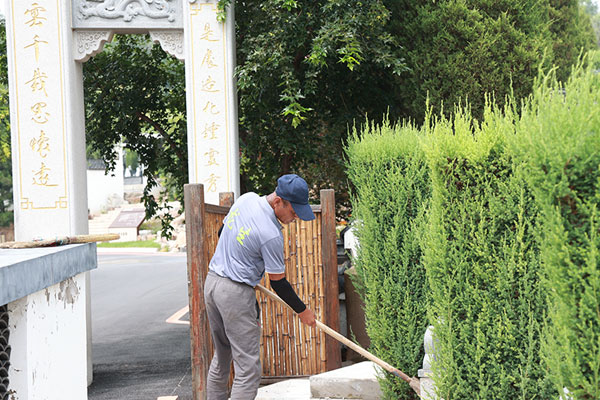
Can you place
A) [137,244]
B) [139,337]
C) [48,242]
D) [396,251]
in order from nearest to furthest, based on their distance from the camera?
[48,242] → [396,251] → [139,337] → [137,244]

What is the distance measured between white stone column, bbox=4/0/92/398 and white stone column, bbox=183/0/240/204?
1.39 meters

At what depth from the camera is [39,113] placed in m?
6.91

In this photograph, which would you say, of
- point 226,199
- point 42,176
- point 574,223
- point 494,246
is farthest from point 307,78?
point 574,223

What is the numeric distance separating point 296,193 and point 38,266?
82.2 inches

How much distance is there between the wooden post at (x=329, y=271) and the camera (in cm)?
607

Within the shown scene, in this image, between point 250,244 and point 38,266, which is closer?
point 38,266

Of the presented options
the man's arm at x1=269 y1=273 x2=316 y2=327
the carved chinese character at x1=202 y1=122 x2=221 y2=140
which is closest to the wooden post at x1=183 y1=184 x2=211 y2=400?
the man's arm at x1=269 y1=273 x2=316 y2=327

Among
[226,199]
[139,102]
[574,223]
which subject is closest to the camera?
[574,223]

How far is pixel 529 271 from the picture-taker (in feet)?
9.64

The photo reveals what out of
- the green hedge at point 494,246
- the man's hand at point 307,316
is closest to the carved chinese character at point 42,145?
the green hedge at point 494,246

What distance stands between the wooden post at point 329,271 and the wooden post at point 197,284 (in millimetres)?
1980

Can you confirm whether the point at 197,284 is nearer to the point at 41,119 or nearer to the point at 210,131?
the point at 210,131

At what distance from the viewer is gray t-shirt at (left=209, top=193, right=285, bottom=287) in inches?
161

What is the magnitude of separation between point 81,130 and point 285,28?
107 inches
